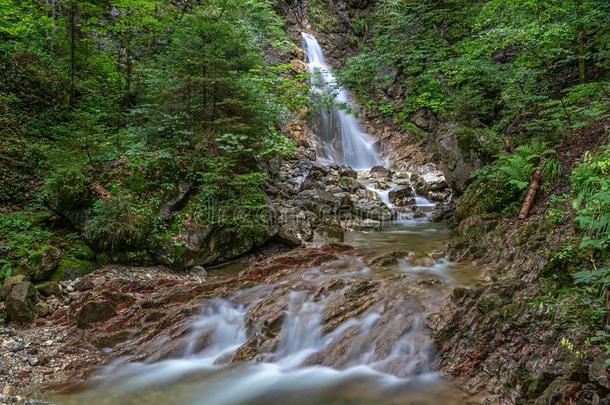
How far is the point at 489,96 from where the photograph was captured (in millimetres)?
14219

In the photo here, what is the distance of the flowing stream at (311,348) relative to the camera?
4129 mm

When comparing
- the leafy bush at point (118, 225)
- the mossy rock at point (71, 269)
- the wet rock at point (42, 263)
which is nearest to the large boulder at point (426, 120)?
the leafy bush at point (118, 225)

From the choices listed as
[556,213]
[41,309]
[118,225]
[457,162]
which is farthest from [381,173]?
[41,309]

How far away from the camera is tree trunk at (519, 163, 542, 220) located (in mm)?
6987

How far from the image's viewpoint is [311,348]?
16.4 feet

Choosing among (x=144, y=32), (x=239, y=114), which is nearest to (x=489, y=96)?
(x=239, y=114)

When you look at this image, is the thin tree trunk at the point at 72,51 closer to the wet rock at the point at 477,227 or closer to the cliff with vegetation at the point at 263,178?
the cliff with vegetation at the point at 263,178

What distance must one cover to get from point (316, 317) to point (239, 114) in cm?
575

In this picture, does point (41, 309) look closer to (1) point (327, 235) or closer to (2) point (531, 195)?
(1) point (327, 235)

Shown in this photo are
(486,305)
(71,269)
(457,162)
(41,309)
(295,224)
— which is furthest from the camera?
(457,162)

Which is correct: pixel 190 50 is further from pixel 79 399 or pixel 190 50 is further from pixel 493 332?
pixel 493 332

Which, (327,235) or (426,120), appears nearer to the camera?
(327,235)

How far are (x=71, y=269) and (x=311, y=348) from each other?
4.55m

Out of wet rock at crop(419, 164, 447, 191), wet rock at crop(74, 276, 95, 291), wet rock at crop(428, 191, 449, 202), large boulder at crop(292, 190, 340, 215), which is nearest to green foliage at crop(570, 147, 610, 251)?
large boulder at crop(292, 190, 340, 215)
